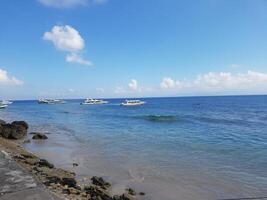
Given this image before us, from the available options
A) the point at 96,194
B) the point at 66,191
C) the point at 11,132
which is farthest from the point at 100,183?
the point at 11,132

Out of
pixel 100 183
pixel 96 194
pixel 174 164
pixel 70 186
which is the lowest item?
pixel 174 164

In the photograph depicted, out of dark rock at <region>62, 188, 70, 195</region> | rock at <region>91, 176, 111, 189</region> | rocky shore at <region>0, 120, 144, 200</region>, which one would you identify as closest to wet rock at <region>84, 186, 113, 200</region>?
rocky shore at <region>0, 120, 144, 200</region>

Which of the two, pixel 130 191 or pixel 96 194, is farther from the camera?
pixel 130 191

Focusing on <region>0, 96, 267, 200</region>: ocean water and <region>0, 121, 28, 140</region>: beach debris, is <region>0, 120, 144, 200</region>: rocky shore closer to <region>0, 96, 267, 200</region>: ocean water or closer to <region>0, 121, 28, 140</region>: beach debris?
<region>0, 96, 267, 200</region>: ocean water

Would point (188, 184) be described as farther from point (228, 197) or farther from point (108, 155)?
point (108, 155)

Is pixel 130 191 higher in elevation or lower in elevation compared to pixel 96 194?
lower

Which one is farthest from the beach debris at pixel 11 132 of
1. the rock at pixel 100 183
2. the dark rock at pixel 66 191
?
the dark rock at pixel 66 191

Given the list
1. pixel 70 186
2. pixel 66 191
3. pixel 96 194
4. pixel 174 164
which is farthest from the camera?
pixel 174 164

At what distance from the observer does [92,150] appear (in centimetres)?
2269

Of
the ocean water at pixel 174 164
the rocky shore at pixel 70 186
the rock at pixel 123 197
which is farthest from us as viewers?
the ocean water at pixel 174 164

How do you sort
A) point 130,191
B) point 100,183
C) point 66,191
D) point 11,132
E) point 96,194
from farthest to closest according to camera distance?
point 11,132 → point 100,183 → point 130,191 → point 96,194 → point 66,191

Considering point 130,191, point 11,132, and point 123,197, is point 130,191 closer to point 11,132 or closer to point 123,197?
point 123,197

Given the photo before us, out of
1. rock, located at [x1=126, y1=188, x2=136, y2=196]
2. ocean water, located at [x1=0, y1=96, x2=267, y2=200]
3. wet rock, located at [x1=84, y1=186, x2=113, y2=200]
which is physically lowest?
ocean water, located at [x1=0, y1=96, x2=267, y2=200]

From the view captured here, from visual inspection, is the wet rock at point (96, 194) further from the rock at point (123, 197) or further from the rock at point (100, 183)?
the rock at point (100, 183)
